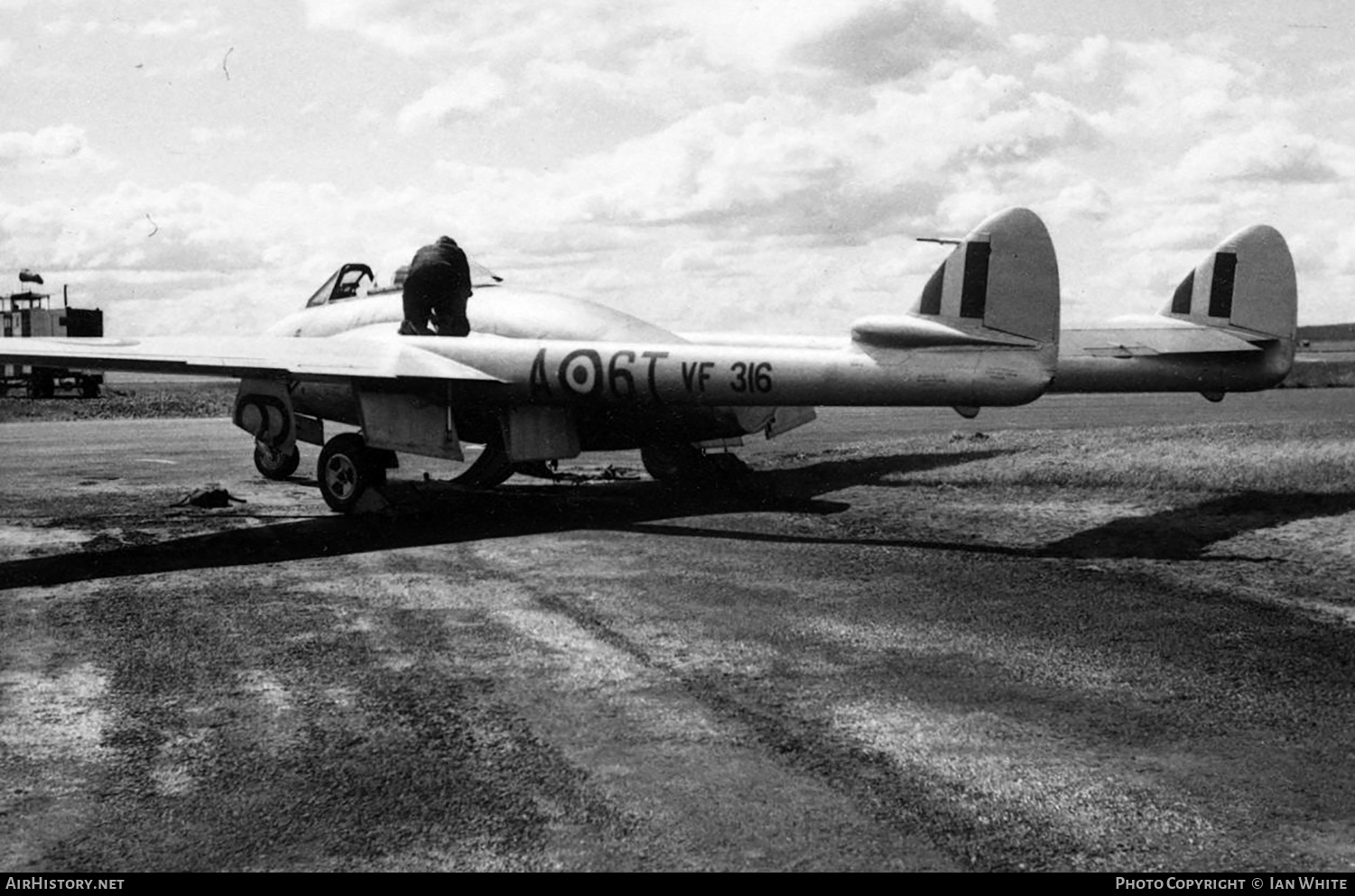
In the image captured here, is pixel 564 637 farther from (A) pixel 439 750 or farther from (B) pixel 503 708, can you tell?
(A) pixel 439 750

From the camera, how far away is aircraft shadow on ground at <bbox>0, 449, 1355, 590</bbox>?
10320mm

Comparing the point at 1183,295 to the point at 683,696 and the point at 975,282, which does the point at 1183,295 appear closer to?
the point at 975,282

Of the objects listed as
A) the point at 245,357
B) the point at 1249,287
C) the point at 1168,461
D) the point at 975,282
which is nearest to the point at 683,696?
the point at 975,282

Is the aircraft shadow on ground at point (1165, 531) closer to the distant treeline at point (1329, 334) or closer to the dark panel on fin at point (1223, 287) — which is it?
the dark panel on fin at point (1223, 287)

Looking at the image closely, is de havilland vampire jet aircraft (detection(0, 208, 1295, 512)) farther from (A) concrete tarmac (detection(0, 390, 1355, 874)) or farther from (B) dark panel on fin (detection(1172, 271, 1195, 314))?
(A) concrete tarmac (detection(0, 390, 1355, 874))

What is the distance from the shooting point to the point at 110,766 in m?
5.07

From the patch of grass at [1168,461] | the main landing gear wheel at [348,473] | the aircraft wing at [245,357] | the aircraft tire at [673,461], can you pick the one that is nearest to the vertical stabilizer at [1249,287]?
the patch of grass at [1168,461]

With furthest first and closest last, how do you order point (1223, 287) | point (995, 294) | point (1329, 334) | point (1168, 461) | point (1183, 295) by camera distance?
point (1329, 334), point (1183, 295), point (1223, 287), point (1168, 461), point (995, 294)

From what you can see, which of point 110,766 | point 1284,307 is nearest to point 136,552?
point 110,766

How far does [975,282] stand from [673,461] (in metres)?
5.92

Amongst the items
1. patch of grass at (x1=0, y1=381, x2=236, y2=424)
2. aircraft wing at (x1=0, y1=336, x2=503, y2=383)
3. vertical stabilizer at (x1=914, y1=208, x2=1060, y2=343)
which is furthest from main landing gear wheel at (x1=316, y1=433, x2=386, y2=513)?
patch of grass at (x1=0, y1=381, x2=236, y2=424)

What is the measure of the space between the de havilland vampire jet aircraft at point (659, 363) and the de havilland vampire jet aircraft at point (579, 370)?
0.07 ft

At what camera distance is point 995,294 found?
1127 cm

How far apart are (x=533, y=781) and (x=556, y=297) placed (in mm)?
10714
